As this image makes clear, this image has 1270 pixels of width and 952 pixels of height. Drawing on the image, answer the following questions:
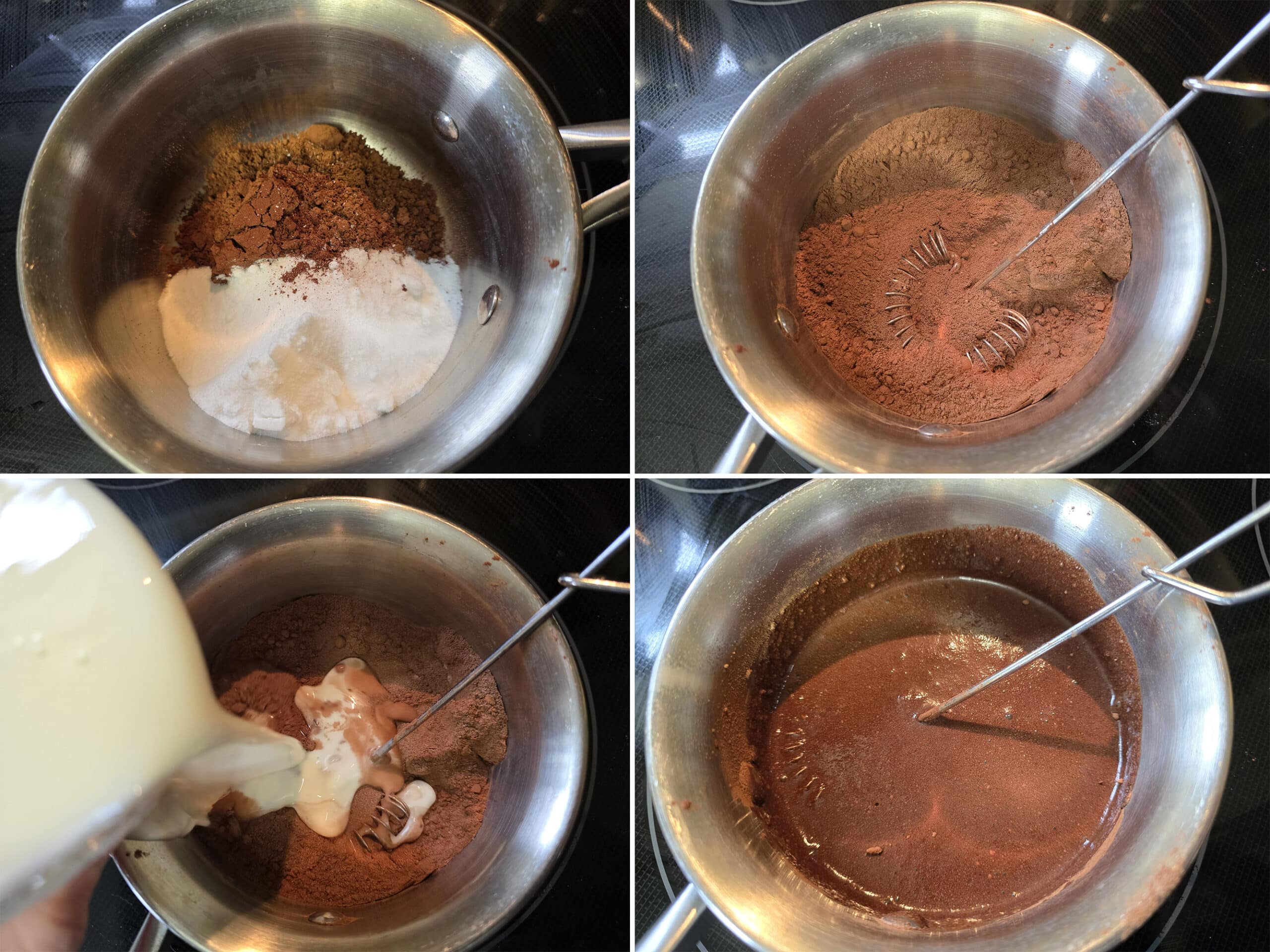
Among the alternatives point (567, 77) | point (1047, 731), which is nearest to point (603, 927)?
point (1047, 731)


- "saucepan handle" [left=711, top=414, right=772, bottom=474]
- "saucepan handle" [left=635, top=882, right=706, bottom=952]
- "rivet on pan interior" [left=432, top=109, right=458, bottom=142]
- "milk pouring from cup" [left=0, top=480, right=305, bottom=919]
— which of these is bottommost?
"saucepan handle" [left=635, top=882, right=706, bottom=952]

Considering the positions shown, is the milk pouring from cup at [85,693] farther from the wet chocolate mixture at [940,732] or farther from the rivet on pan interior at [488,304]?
the wet chocolate mixture at [940,732]

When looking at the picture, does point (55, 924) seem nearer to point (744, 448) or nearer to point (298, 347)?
point (298, 347)

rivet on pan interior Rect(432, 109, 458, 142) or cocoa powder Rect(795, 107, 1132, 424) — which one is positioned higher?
rivet on pan interior Rect(432, 109, 458, 142)

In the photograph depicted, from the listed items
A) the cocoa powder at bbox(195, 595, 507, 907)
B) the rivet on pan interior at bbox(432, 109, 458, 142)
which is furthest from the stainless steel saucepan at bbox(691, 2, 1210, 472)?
the cocoa powder at bbox(195, 595, 507, 907)

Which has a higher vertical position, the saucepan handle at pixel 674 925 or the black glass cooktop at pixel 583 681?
the black glass cooktop at pixel 583 681

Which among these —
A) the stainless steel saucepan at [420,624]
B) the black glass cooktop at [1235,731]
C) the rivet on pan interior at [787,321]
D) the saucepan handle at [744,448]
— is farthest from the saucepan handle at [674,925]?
the rivet on pan interior at [787,321]

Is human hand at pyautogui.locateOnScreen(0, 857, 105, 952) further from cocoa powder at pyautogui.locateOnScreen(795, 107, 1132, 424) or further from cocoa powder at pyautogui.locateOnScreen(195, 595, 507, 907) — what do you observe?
cocoa powder at pyautogui.locateOnScreen(795, 107, 1132, 424)

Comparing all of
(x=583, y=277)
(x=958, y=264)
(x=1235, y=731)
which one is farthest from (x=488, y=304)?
(x=1235, y=731)

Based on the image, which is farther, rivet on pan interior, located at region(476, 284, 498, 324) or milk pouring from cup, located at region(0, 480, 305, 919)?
rivet on pan interior, located at region(476, 284, 498, 324)
